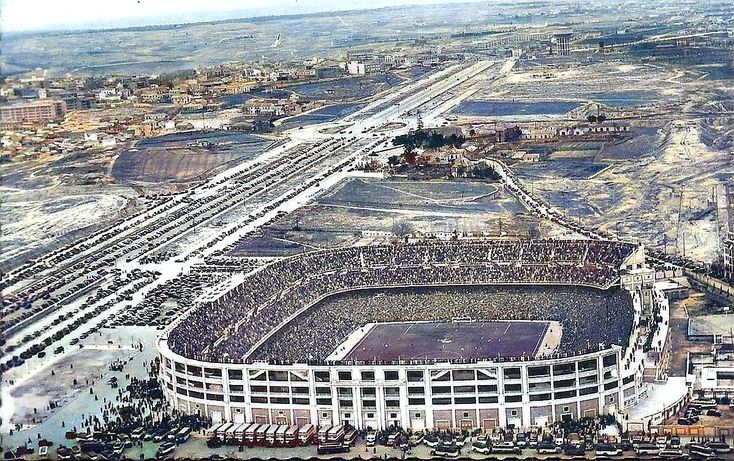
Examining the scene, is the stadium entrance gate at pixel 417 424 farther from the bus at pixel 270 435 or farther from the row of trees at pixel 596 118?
the row of trees at pixel 596 118

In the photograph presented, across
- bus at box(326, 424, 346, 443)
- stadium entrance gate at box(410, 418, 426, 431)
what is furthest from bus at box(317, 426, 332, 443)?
stadium entrance gate at box(410, 418, 426, 431)

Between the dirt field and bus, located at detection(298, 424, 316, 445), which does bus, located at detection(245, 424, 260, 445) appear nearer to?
bus, located at detection(298, 424, 316, 445)

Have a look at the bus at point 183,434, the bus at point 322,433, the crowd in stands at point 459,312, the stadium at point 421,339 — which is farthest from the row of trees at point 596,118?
the bus at point 183,434

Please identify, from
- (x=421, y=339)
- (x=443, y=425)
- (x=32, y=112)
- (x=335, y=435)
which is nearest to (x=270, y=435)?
(x=335, y=435)

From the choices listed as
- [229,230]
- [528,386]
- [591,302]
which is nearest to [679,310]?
[591,302]

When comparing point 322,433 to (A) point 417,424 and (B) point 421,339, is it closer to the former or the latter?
(A) point 417,424

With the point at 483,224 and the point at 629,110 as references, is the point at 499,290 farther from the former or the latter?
the point at 629,110
